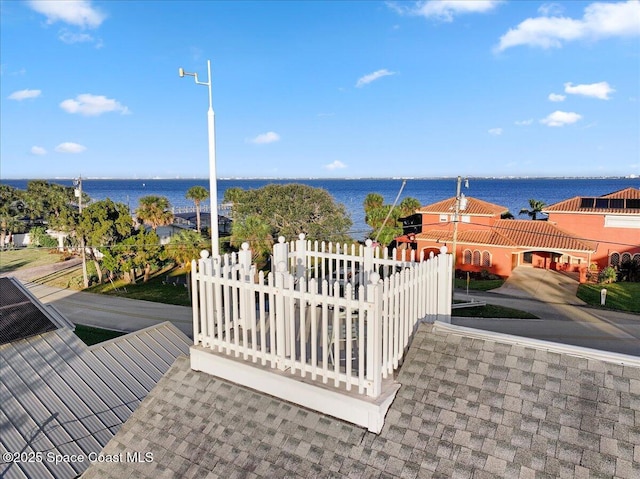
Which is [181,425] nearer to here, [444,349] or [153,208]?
[444,349]

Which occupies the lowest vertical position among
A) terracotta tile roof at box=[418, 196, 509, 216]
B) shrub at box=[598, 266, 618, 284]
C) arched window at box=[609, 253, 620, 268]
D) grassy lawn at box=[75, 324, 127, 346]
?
grassy lawn at box=[75, 324, 127, 346]

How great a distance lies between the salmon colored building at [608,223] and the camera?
2677 cm

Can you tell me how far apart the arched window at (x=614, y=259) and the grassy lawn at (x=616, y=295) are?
8.06 ft

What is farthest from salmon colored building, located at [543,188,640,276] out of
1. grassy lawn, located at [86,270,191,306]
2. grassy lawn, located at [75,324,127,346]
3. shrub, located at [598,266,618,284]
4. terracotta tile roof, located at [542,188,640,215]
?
grassy lawn, located at [75,324,127,346]

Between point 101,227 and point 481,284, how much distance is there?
2284 cm

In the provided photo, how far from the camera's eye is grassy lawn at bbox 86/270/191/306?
23.2 metres

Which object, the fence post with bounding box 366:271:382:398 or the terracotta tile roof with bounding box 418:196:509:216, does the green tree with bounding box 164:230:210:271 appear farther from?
the fence post with bounding box 366:271:382:398

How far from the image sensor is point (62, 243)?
37.4 m

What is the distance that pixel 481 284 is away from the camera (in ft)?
85.4

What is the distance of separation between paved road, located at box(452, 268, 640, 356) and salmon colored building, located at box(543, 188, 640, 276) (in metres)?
3.34

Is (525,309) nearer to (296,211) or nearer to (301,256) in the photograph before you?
A: (301,256)

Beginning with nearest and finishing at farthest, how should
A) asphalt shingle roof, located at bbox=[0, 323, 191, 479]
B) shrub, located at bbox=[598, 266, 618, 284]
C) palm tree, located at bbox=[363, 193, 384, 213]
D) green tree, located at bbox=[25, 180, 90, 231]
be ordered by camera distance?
asphalt shingle roof, located at bbox=[0, 323, 191, 479] < shrub, located at bbox=[598, 266, 618, 284] < palm tree, located at bbox=[363, 193, 384, 213] < green tree, located at bbox=[25, 180, 90, 231]

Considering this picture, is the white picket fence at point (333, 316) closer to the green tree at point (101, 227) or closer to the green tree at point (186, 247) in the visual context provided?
the green tree at point (186, 247)

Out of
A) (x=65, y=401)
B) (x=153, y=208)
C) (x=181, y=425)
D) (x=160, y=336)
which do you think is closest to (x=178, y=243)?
(x=153, y=208)
